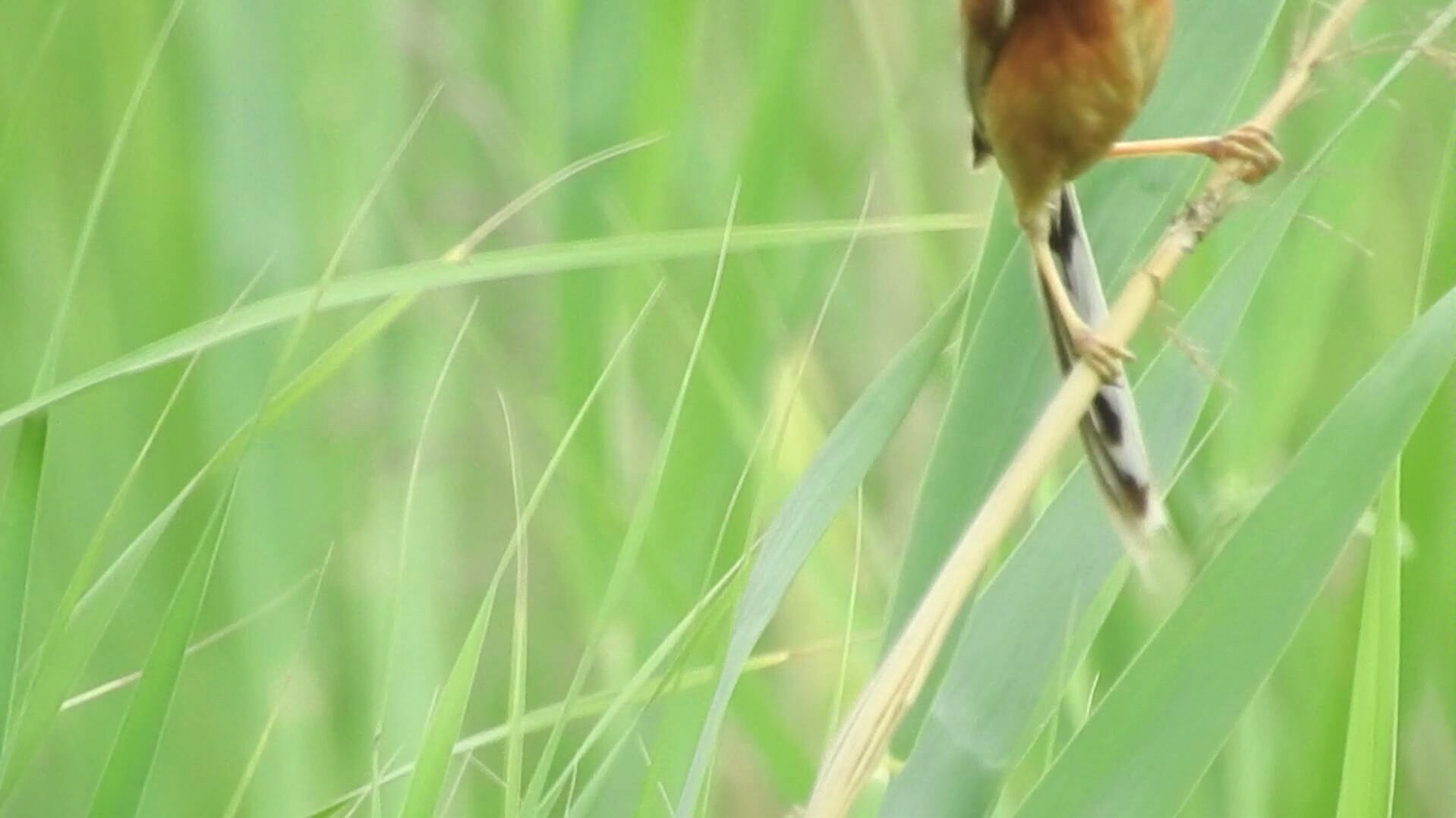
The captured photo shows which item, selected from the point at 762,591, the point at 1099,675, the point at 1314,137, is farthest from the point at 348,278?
the point at 1314,137

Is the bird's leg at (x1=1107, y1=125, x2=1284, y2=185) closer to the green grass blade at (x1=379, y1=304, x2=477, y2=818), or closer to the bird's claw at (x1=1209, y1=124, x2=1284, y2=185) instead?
the bird's claw at (x1=1209, y1=124, x2=1284, y2=185)

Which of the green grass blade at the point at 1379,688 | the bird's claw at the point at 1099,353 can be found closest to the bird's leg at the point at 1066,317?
the bird's claw at the point at 1099,353

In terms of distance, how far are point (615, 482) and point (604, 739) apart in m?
0.25

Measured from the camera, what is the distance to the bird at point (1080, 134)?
58 centimetres

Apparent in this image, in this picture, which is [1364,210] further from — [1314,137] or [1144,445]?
[1144,445]

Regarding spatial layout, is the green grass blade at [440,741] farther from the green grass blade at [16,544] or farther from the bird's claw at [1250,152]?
the bird's claw at [1250,152]

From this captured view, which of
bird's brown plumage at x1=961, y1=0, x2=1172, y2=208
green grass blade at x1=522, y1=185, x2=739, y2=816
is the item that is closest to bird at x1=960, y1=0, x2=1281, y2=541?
bird's brown plumage at x1=961, y1=0, x2=1172, y2=208

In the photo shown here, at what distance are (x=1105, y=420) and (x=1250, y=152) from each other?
0.12 meters

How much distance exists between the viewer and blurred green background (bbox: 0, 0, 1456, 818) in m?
0.89

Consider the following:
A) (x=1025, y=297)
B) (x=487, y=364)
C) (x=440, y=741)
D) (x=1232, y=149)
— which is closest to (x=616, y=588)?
(x=440, y=741)

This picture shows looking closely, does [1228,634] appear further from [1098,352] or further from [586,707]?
[586,707]

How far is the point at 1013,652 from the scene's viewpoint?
553mm

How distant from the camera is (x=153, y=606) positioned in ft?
3.28

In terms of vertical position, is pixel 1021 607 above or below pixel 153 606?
above
